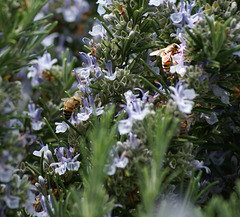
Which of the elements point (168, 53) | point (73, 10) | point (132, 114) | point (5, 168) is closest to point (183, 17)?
point (168, 53)

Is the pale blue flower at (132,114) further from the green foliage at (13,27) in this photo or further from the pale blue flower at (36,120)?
the pale blue flower at (36,120)

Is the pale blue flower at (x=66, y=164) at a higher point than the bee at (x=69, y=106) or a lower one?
lower

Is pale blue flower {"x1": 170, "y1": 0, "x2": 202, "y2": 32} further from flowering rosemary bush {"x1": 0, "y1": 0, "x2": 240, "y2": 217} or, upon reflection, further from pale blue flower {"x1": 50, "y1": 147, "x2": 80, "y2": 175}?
pale blue flower {"x1": 50, "y1": 147, "x2": 80, "y2": 175}

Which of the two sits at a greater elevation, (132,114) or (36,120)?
(132,114)

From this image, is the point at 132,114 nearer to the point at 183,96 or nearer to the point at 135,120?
the point at 135,120

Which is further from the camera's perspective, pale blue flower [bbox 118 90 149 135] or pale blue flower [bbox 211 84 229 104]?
pale blue flower [bbox 211 84 229 104]

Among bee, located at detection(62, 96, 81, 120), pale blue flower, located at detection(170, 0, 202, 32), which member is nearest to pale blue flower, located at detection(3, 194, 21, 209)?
bee, located at detection(62, 96, 81, 120)

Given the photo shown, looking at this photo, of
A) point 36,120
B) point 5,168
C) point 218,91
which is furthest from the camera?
point 36,120

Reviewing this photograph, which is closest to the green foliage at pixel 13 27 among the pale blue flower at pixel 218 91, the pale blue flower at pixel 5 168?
the pale blue flower at pixel 5 168

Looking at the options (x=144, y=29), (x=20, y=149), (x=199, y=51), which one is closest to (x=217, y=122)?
(x=199, y=51)
